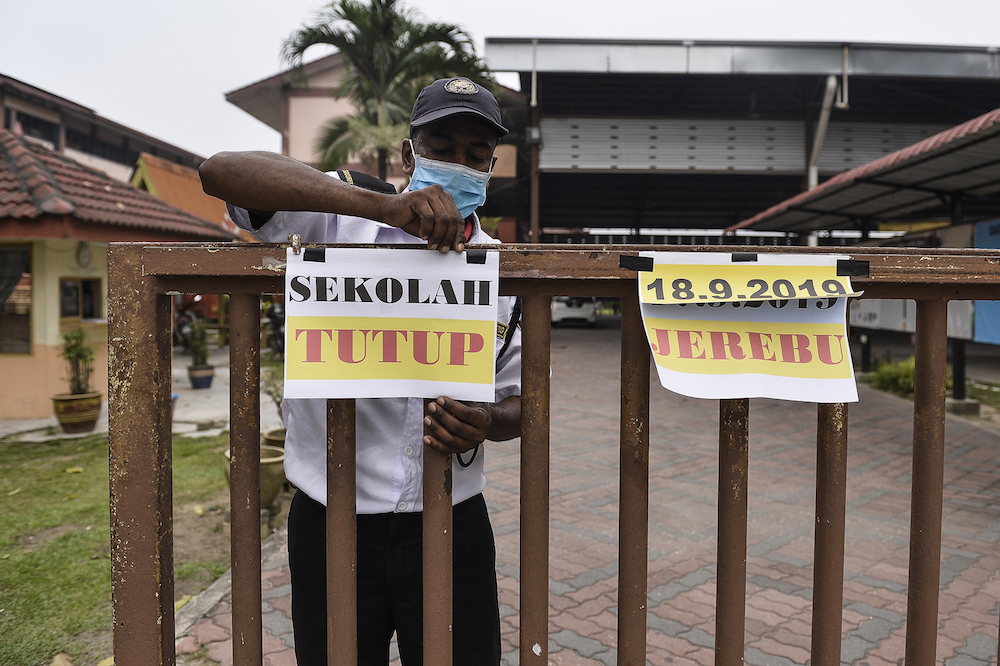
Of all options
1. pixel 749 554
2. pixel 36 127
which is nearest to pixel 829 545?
pixel 749 554

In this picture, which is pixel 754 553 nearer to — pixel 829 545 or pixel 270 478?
pixel 829 545

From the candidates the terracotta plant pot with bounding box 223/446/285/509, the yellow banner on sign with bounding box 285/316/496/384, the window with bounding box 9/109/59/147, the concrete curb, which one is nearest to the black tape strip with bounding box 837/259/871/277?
the yellow banner on sign with bounding box 285/316/496/384

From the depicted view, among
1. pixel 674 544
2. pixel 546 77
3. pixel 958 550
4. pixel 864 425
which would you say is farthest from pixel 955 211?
pixel 546 77

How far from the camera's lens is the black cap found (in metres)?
1.58

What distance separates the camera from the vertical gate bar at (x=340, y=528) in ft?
4.13

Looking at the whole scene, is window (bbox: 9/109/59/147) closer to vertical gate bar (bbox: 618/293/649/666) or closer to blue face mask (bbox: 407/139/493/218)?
blue face mask (bbox: 407/139/493/218)

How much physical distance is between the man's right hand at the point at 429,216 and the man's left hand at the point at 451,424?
Answer: 0.30 metres

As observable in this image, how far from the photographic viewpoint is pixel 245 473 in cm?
128

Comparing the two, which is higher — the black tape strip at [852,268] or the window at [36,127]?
the window at [36,127]

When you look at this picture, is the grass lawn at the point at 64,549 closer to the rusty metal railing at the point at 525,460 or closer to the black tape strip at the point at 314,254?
the rusty metal railing at the point at 525,460

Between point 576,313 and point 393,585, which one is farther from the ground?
point 576,313

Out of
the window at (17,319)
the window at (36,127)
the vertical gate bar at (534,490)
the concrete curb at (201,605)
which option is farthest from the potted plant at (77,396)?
the window at (36,127)

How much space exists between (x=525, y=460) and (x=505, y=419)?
0.19m

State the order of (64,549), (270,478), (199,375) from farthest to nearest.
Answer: (199,375)
(270,478)
(64,549)
